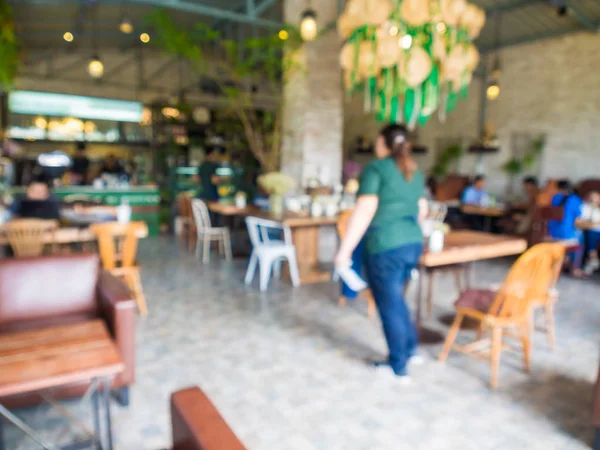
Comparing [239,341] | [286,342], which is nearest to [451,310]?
[286,342]

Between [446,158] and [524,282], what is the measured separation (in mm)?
9894

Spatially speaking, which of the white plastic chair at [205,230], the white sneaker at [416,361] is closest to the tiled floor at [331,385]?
the white sneaker at [416,361]

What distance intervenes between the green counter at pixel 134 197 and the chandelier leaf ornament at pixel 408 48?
21.4 ft

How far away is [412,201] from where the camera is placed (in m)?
3.03

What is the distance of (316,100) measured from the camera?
6.72 meters

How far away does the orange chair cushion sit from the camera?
3258mm

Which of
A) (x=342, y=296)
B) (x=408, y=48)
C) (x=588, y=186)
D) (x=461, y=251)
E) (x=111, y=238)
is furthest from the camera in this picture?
(x=588, y=186)

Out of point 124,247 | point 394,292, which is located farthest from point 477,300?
point 124,247

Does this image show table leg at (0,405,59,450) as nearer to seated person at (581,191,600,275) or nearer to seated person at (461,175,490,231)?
seated person at (581,191,600,275)

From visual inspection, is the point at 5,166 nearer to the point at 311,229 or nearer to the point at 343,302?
the point at 311,229

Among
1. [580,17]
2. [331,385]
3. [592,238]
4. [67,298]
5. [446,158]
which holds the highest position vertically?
[580,17]

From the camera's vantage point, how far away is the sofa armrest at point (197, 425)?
1158 mm

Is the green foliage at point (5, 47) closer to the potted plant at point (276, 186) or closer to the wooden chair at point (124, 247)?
the wooden chair at point (124, 247)

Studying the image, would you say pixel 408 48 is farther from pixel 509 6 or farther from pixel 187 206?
pixel 509 6
